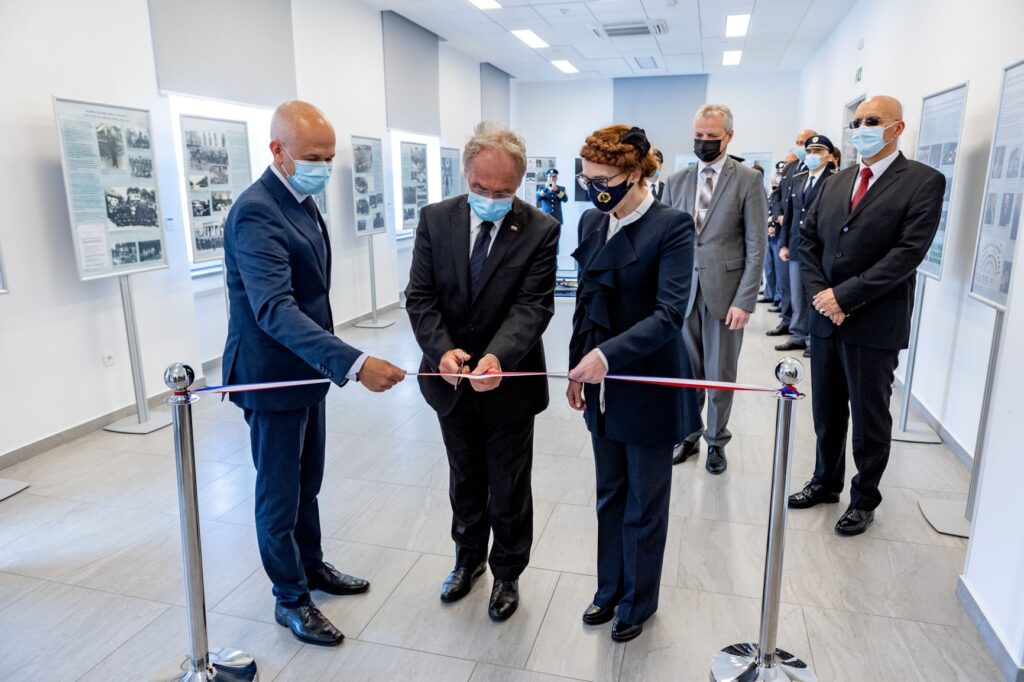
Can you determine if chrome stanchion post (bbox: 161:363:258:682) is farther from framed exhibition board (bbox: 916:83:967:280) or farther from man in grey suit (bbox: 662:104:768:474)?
framed exhibition board (bbox: 916:83:967:280)

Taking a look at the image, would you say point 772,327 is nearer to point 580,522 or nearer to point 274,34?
point 580,522

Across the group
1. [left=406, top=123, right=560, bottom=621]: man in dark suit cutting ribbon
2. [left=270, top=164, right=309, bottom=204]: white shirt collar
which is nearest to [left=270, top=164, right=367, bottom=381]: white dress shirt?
[left=270, top=164, right=309, bottom=204]: white shirt collar

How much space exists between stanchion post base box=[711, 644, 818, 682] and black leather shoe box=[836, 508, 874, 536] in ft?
3.50

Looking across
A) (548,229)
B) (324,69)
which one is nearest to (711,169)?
(548,229)

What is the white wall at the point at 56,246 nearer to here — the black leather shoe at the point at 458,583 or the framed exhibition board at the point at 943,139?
the black leather shoe at the point at 458,583

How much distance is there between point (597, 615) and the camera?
97.3 inches

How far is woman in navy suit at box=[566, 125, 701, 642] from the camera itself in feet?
6.89

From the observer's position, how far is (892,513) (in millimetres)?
3357

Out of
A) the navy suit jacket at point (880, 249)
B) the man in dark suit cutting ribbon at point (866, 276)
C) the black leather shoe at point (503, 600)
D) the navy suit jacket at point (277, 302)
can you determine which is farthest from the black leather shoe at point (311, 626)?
the navy suit jacket at point (880, 249)

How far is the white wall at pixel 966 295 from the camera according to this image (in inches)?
90.1

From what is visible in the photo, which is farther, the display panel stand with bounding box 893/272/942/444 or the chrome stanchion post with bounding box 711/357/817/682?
the display panel stand with bounding box 893/272/942/444

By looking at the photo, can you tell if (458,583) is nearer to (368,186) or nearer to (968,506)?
(968,506)

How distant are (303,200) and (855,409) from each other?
2.54m

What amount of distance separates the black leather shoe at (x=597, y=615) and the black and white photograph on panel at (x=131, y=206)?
3.85 metres
